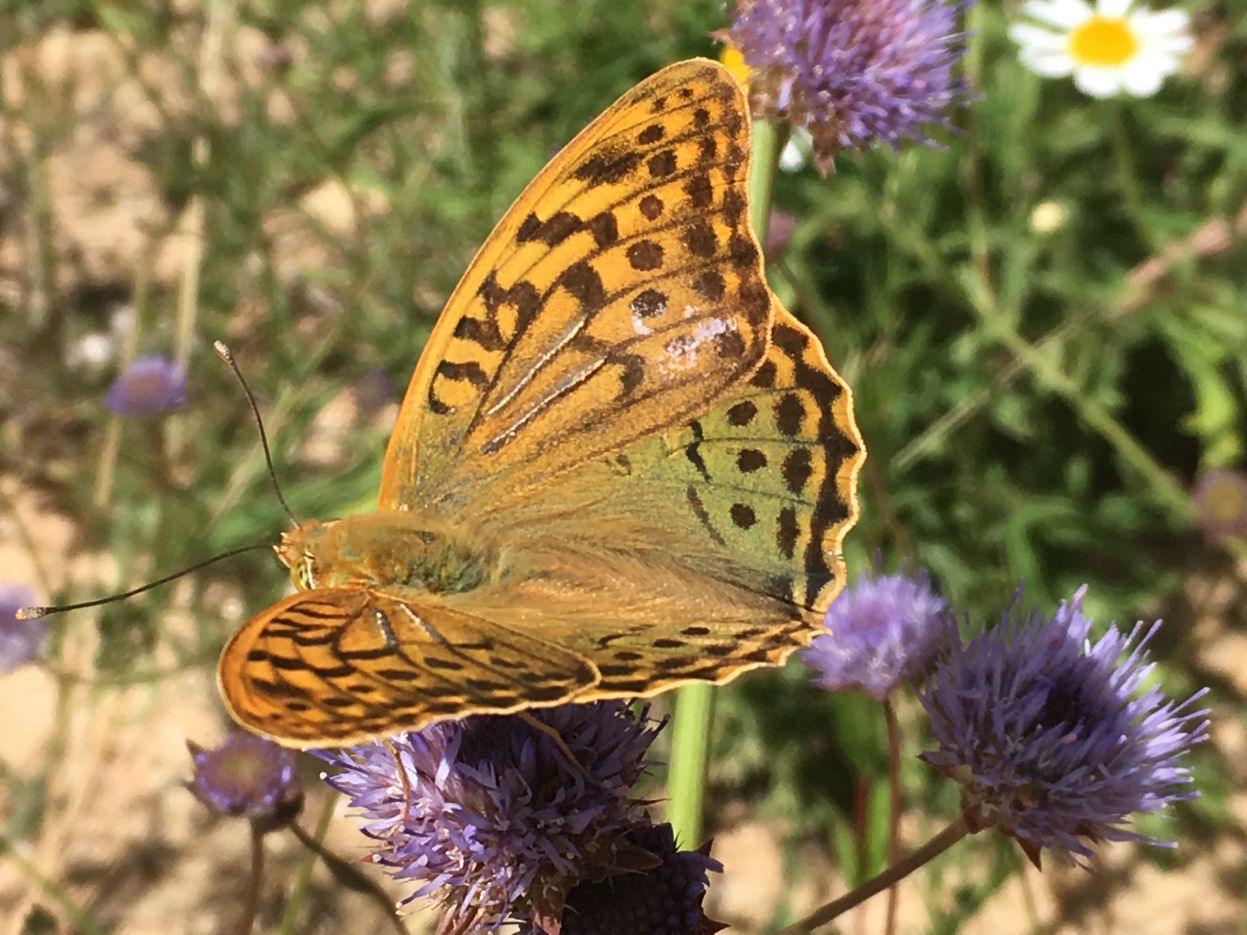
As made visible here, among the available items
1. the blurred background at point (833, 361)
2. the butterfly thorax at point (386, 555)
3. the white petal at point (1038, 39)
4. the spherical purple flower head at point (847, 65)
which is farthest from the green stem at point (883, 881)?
the white petal at point (1038, 39)

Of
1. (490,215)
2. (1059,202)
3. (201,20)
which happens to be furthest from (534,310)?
(201,20)

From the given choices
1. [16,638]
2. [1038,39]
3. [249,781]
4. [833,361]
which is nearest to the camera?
[249,781]

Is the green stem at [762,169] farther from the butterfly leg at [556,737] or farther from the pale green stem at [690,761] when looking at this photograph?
the butterfly leg at [556,737]

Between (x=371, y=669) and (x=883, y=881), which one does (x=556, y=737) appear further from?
(x=883, y=881)

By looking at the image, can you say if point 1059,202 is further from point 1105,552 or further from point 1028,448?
point 1105,552

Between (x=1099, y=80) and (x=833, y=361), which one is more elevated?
(x=1099, y=80)

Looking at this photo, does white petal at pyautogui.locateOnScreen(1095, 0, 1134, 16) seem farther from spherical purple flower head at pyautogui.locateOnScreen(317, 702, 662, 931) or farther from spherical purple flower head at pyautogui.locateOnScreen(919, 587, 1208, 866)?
spherical purple flower head at pyautogui.locateOnScreen(317, 702, 662, 931)

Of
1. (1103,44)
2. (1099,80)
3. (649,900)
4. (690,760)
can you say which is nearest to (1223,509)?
(1099,80)

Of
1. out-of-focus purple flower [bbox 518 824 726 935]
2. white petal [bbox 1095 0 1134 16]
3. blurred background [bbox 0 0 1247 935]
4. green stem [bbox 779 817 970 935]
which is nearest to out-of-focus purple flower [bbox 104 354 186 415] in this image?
blurred background [bbox 0 0 1247 935]
